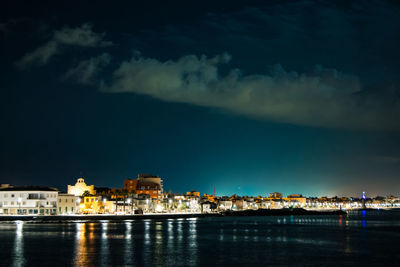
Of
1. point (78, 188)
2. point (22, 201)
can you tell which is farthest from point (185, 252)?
point (78, 188)

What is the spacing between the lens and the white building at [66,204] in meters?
128

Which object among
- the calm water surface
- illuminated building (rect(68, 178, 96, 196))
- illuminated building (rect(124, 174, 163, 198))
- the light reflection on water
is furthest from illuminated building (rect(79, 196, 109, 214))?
the light reflection on water

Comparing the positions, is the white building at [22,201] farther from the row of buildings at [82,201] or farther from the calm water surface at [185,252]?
the calm water surface at [185,252]

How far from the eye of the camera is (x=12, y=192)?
118562 millimetres

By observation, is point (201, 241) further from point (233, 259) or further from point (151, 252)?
point (233, 259)

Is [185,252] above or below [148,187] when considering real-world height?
below

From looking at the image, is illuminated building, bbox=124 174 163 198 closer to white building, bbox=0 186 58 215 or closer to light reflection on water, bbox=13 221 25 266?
white building, bbox=0 186 58 215

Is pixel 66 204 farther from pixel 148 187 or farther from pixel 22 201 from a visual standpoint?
pixel 148 187

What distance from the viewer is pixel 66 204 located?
13012 centimetres

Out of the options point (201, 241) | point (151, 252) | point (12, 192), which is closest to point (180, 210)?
point (12, 192)

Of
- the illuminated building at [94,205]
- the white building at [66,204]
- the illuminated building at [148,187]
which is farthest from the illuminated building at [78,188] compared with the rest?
the illuminated building at [148,187]

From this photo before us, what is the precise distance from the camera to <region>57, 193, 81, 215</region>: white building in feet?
421

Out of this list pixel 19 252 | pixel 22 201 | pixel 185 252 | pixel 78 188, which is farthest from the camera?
pixel 78 188

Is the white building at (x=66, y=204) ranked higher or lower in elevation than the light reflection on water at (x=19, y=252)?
higher
